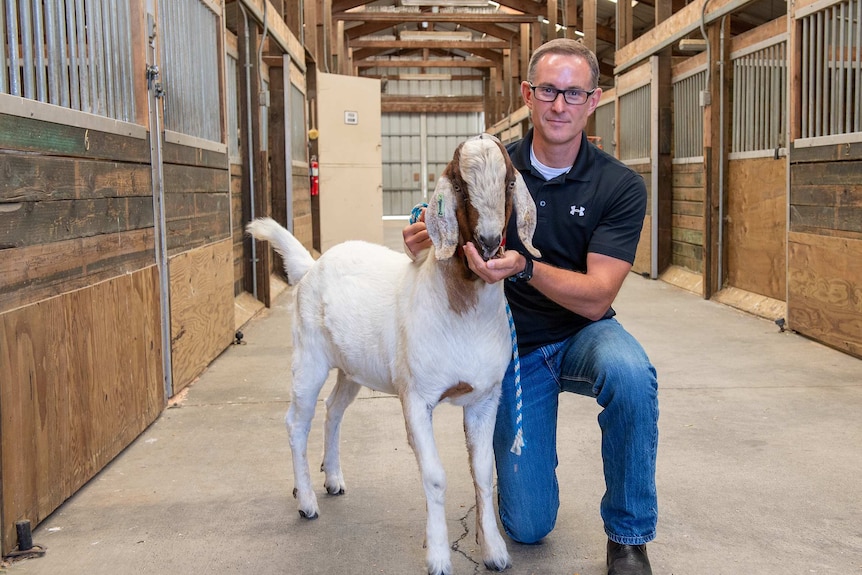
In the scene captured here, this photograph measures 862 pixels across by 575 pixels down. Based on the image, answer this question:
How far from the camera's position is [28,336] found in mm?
2562

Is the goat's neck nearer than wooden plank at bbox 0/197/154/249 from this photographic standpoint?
Yes

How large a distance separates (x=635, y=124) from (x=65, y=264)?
8.30 metres

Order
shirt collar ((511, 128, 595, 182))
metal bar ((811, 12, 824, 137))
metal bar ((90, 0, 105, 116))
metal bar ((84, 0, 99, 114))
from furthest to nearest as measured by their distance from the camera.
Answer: metal bar ((811, 12, 824, 137)), metal bar ((90, 0, 105, 116)), metal bar ((84, 0, 99, 114)), shirt collar ((511, 128, 595, 182))

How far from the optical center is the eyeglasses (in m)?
2.44

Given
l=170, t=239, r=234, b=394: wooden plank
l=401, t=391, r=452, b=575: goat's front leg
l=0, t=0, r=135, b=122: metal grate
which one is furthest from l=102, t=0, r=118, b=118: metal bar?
l=401, t=391, r=452, b=575: goat's front leg

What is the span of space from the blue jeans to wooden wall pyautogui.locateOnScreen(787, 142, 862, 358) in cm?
Result: 303

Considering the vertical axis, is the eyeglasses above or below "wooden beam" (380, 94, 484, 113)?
below

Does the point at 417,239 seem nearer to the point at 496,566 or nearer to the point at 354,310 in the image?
the point at 354,310

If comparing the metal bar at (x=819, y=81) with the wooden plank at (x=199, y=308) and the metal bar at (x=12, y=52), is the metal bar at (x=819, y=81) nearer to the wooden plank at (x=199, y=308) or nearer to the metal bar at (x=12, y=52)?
the wooden plank at (x=199, y=308)

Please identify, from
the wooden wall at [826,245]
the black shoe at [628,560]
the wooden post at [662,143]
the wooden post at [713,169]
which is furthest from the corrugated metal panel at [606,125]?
the black shoe at [628,560]

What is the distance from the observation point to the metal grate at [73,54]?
2.67 m

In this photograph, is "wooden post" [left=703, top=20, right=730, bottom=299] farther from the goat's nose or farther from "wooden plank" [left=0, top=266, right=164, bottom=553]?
the goat's nose

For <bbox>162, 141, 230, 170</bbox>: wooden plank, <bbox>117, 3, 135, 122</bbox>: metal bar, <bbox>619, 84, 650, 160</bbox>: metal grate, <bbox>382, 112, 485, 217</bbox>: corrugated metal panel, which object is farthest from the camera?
<bbox>382, 112, 485, 217</bbox>: corrugated metal panel

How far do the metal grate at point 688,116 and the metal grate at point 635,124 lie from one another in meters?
0.59
